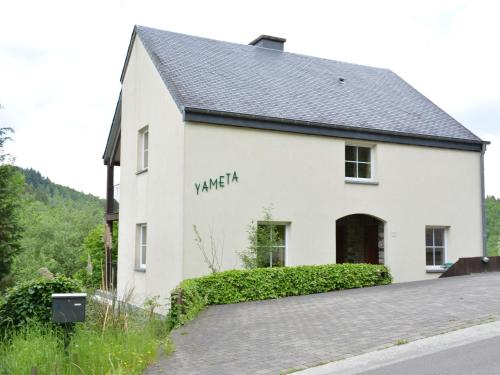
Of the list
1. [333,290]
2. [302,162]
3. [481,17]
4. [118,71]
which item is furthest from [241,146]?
[118,71]

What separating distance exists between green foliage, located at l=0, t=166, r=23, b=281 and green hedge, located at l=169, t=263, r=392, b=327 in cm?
1069

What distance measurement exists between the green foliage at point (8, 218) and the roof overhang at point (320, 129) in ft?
30.6

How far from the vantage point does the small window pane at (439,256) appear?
1780cm

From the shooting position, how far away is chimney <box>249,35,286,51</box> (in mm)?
21019

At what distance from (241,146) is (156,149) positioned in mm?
2632

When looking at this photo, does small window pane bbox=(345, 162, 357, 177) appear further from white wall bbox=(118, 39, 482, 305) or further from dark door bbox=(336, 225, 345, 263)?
dark door bbox=(336, 225, 345, 263)

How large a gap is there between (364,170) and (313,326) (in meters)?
8.52

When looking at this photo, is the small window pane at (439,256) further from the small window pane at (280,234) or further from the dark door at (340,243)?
the small window pane at (280,234)

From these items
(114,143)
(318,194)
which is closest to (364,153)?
(318,194)

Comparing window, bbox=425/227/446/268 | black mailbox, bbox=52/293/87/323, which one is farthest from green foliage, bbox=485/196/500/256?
black mailbox, bbox=52/293/87/323

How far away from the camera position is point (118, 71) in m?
20.4

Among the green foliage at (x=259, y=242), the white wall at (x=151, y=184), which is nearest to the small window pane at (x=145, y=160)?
the white wall at (x=151, y=184)

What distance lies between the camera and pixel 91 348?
25.0 ft

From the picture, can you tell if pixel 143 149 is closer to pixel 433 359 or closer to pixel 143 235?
pixel 143 235
